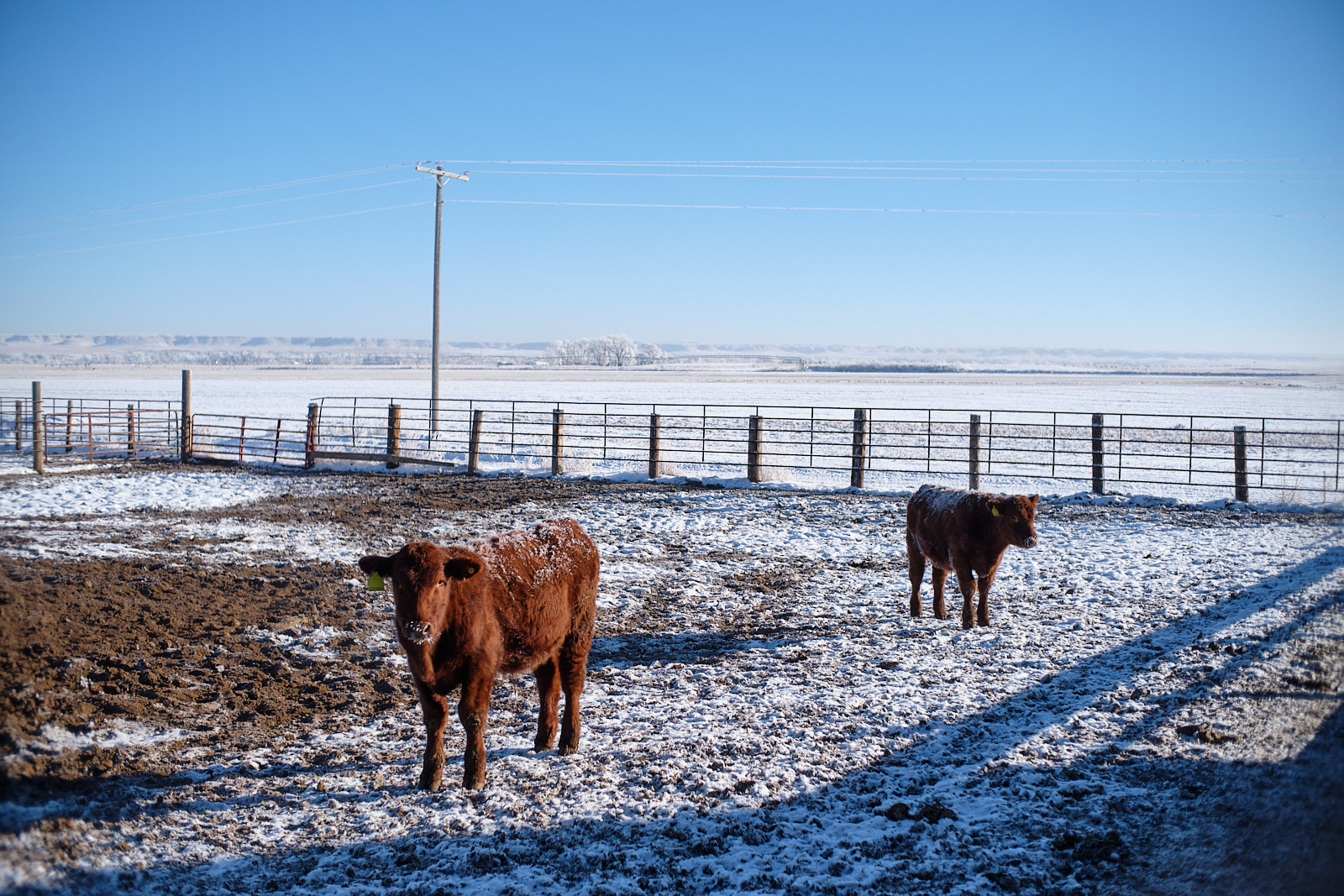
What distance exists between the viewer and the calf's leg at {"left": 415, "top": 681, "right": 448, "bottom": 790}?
362cm

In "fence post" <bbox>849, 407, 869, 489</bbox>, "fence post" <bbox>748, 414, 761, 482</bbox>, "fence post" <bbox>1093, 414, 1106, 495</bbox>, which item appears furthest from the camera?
"fence post" <bbox>748, 414, 761, 482</bbox>

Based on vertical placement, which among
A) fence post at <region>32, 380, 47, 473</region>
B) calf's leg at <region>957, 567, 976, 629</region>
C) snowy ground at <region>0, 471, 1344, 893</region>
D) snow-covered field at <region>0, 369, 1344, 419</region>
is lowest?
snowy ground at <region>0, 471, 1344, 893</region>

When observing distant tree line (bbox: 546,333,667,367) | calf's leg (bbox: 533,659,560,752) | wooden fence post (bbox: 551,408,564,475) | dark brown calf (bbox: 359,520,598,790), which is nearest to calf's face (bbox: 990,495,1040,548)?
dark brown calf (bbox: 359,520,598,790)

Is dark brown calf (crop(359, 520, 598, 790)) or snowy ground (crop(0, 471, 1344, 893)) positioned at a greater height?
dark brown calf (crop(359, 520, 598, 790))

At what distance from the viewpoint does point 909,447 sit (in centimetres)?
1480

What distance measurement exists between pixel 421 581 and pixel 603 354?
14225 centimetres

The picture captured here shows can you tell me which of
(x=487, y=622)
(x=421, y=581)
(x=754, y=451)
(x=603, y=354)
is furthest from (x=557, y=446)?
(x=603, y=354)

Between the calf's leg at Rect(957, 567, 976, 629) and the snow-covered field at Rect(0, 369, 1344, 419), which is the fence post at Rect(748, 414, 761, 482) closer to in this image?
the calf's leg at Rect(957, 567, 976, 629)

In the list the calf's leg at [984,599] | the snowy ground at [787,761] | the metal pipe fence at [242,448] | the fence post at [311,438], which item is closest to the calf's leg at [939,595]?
the snowy ground at [787,761]

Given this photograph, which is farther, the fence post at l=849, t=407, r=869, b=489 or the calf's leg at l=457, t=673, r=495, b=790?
the fence post at l=849, t=407, r=869, b=489

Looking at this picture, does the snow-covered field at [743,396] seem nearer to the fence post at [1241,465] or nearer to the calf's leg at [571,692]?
the fence post at [1241,465]

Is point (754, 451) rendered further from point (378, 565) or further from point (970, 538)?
point (378, 565)

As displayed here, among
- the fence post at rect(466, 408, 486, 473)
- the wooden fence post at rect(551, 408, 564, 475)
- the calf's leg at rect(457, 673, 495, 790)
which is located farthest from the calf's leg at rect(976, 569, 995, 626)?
the fence post at rect(466, 408, 486, 473)

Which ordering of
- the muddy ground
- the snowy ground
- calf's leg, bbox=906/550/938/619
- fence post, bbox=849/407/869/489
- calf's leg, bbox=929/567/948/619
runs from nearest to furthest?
the snowy ground < the muddy ground < calf's leg, bbox=929/567/948/619 < calf's leg, bbox=906/550/938/619 < fence post, bbox=849/407/869/489
